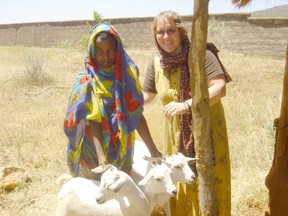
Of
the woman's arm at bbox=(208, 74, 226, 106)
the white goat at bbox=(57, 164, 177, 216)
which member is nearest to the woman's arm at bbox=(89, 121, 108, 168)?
the white goat at bbox=(57, 164, 177, 216)

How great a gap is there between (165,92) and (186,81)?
7.6 inches

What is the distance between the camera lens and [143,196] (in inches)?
90.7

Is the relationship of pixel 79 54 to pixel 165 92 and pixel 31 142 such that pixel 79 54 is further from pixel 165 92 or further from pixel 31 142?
pixel 165 92

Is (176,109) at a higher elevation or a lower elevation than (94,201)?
higher

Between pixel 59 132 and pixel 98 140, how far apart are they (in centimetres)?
315

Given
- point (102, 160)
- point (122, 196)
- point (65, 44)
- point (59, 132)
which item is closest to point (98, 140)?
point (102, 160)

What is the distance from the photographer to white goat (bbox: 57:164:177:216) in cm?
220

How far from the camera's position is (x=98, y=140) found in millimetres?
2309

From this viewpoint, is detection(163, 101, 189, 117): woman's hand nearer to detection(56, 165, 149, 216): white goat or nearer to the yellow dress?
the yellow dress

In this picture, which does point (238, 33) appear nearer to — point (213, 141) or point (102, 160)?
point (213, 141)

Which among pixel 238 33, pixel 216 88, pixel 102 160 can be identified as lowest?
pixel 102 160

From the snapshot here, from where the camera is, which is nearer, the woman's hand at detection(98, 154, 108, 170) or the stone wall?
the woman's hand at detection(98, 154, 108, 170)

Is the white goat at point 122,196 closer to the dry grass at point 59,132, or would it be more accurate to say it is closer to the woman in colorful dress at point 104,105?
the woman in colorful dress at point 104,105

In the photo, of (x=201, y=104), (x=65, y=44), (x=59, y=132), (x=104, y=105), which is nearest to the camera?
(x=201, y=104)
